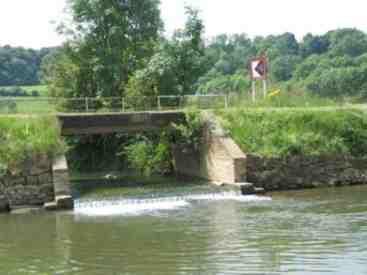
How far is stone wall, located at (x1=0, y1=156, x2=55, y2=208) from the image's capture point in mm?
27312

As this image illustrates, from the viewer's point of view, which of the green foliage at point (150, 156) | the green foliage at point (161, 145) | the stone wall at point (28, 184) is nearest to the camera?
the stone wall at point (28, 184)

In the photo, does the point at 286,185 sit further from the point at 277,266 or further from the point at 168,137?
the point at 277,266

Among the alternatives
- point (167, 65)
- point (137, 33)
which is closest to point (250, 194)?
point (167, 65)

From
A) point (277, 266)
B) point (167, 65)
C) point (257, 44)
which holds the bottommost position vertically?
point (277, 266)

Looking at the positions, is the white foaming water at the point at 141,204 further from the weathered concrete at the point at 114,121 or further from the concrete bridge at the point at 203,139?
the weathered concrete at the point at 114,121

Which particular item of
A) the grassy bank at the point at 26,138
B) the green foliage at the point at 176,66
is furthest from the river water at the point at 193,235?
the green foliage at the point at 176,66

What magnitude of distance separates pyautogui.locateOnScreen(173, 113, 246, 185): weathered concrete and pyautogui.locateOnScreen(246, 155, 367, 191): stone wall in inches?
33.8

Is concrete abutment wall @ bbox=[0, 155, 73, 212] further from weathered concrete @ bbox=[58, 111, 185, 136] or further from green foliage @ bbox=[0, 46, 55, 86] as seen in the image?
green foliage @ bbox=[0, 46, 55, 86]

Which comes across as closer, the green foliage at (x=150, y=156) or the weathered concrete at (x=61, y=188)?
the weathered concrete at (x=61, y=188)

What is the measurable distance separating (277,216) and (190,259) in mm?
6466

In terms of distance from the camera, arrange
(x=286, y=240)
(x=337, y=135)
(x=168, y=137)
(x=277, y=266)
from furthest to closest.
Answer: (x=168, y=137) < (x=337, y=135) < (x=286, y=240) < (x=277, y=266)

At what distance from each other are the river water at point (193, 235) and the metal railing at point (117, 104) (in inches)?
361

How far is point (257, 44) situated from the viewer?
133 metres

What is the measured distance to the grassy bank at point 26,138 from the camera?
2800cm
